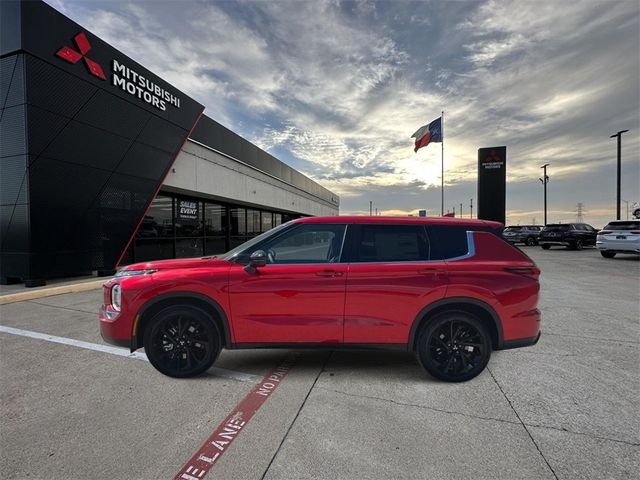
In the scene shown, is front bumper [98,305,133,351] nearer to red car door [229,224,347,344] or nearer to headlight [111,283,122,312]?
headlight [111,283,122,312]

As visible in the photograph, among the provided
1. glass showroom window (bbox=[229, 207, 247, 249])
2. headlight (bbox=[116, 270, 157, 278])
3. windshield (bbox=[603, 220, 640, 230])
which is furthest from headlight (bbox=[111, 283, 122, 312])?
windshield (bbox=[603, 220, 640, 230])

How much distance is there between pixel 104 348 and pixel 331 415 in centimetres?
334

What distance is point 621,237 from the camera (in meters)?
13.8

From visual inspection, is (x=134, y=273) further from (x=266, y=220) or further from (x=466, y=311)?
(x=266, y=220)

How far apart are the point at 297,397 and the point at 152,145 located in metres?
11.1

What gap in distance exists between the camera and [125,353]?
4.09m

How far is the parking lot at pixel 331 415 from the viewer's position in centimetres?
217

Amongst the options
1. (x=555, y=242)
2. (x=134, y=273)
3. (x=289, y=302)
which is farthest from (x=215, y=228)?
(x=555, y=242)

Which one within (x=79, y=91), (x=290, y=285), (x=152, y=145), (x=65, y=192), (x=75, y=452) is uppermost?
(x=79, y=91)

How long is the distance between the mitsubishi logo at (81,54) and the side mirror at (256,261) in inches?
359

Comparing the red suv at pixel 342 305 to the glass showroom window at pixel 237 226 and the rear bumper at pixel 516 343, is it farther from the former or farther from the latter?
the glass showroom window at pixel 237 226

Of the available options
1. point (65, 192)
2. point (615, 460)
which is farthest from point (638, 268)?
point (65, 192)

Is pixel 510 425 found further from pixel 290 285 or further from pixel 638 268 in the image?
pixel 638 268

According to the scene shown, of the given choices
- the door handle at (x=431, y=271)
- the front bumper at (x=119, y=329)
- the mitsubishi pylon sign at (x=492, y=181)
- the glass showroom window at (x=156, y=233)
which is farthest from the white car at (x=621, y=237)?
the glass showroom window at (x=156, y=233)
